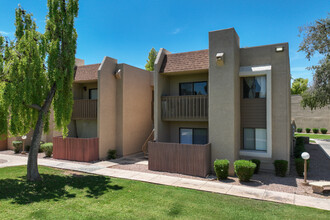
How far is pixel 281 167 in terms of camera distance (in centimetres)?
1055

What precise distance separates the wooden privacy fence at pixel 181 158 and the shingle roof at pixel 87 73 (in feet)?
25.0

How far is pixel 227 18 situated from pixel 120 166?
11054 millimetres

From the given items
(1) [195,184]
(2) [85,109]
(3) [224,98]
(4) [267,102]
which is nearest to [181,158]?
(1) [195,184]

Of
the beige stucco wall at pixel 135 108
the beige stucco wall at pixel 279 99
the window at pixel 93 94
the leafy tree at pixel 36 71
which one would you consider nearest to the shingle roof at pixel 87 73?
the window at pixel 93 94

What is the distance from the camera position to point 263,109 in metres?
11.6

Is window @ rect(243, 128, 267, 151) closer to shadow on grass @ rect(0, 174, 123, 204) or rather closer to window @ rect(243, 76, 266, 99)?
window @ rect(243, 76, 266, 99)

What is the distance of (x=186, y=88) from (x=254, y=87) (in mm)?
4458

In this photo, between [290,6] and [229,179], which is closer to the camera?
[229,179]

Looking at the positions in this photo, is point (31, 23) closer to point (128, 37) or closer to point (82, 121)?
point (82, 121)

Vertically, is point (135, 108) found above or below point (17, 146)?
above

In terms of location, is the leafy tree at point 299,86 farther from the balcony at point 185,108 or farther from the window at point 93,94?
the window at point 93,94

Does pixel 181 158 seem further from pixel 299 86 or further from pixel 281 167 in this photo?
pixel 299 86

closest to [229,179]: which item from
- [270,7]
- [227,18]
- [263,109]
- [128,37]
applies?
[263,109]

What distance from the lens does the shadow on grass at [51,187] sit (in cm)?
783
